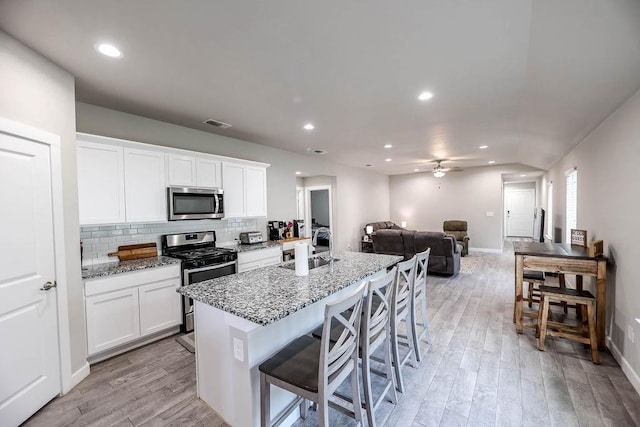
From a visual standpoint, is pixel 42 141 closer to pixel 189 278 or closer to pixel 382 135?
pixel 189 278

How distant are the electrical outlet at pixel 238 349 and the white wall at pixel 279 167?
9.65 ft

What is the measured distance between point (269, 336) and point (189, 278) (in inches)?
71.7

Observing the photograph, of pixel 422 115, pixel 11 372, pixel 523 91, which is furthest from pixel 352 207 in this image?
pixel 11 372

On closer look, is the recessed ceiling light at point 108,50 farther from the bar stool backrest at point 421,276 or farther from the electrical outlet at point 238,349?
the bar stool backrest at point 421,276

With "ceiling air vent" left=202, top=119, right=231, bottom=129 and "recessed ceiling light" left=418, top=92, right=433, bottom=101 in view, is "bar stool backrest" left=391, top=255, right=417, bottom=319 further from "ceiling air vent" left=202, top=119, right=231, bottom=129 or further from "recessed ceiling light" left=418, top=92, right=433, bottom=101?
"ceiling air vent" left=202, top=119, right=231, bottom=129

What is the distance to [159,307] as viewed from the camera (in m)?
3.05

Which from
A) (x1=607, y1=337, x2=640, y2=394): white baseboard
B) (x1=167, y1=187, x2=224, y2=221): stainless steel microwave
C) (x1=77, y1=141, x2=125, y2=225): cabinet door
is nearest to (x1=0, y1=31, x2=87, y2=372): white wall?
(x1=77, y1=141, x2=125, y2=225): cabinet door

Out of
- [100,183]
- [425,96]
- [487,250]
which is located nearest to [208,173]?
[100,183]

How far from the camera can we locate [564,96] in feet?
8.60

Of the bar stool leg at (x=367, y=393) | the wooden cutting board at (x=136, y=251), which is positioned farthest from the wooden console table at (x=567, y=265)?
the wooden cutting board at (x=136, y=251)

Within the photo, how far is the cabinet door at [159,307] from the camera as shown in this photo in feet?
9.62

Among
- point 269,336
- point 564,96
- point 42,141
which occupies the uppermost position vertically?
point 564,96

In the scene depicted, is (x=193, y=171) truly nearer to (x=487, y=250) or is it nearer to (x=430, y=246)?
(x=430, y=246)

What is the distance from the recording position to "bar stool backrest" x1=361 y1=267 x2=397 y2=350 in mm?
1778
